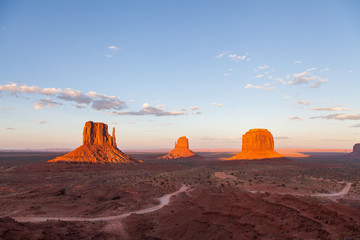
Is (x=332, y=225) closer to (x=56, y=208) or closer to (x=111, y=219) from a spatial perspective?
(x=111, y=219)

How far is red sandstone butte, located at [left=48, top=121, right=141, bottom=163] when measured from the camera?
108 meters

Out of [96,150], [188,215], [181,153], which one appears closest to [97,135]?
[96,150]

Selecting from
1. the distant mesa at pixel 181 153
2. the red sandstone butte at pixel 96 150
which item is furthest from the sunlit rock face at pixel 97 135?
the distant mesa at pixel 181 153

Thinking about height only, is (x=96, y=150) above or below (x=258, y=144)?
below

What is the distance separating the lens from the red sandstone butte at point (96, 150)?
107750 mm

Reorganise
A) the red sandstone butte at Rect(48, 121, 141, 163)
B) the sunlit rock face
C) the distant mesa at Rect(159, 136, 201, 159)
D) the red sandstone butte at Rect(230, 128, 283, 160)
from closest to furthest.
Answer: the red sandstone butte at Rect(48, 121, 141, 163) → the sunlit rock face → the red sandstone butte at Rect(230, 128, 283, 160) → the distant mesa at Rect(159, 136, 201, 159)

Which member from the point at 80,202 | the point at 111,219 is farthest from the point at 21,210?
the point at 111,219

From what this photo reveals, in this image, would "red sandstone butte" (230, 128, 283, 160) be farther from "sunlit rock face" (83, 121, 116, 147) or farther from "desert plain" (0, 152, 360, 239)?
"desert plain" (0, 152, 360, 239)

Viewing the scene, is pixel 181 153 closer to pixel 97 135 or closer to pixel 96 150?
pixel 97 135

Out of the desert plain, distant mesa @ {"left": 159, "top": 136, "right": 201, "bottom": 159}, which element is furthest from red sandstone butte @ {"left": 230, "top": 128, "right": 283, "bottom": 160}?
the desert plain

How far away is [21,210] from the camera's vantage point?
32.4 m

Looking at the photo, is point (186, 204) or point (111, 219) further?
point (186, 204)

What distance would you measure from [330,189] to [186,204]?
95.1 feet

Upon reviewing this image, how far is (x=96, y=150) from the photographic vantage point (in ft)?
387
